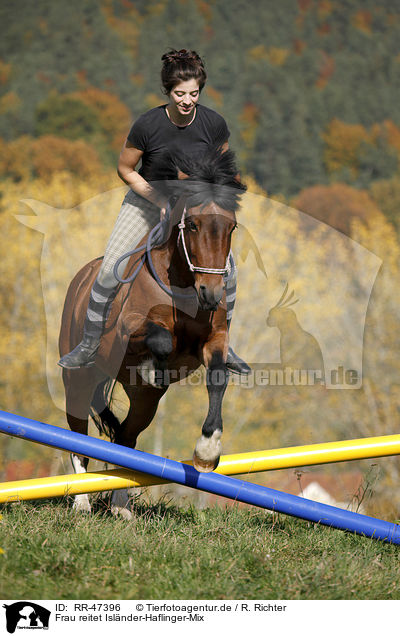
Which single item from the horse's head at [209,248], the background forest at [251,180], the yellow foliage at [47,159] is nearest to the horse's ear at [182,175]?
the horse's head at [209,248]

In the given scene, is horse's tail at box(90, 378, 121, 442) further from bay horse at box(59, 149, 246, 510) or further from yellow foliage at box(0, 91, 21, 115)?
yellow foliage at box(0, 91, 21, 115)

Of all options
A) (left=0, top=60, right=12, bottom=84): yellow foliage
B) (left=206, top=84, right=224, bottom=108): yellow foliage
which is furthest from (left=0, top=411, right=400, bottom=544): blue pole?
(left=0, top=60, right=12, bottom=84): yellow foliage

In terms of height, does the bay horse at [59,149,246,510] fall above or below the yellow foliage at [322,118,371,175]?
below

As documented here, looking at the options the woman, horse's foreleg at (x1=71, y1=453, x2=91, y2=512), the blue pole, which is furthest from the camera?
horse's foreleg at (x1=71, y1=453, x2=91, y2=512)

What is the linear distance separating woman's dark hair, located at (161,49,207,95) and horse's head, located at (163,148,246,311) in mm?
464

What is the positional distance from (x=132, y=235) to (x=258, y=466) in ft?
5.49

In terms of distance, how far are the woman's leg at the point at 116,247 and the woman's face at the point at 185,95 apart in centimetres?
65

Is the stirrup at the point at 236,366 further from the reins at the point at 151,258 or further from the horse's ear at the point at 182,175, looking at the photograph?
the horse's ear at the point at 182,175

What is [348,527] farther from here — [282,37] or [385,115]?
[282,37]

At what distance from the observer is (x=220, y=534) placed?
3.27 metres

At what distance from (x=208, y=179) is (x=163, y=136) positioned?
50 centimetres

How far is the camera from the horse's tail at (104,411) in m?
4.43

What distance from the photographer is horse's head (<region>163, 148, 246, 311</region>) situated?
2963 mm

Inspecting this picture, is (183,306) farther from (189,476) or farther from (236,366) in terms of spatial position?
(189,476)
